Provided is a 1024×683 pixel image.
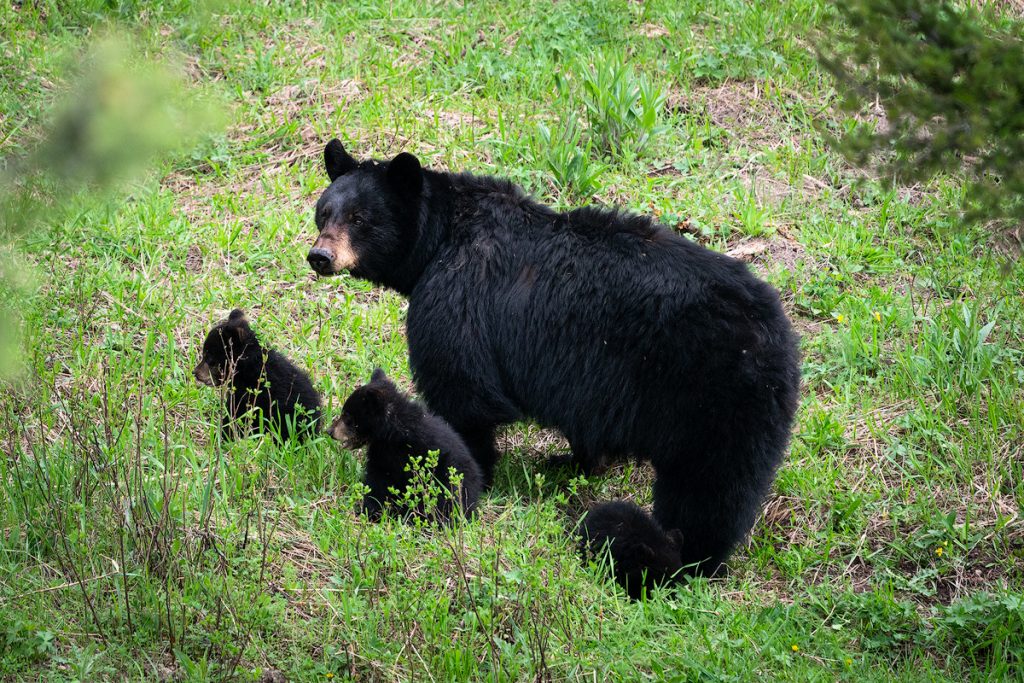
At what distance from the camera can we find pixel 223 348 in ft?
18.3

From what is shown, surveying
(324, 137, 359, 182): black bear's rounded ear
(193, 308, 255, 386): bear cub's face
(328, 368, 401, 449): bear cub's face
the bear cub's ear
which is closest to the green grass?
(193, 308, 255, 386): bear cub's face

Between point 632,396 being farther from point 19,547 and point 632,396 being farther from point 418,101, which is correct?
point 418,101

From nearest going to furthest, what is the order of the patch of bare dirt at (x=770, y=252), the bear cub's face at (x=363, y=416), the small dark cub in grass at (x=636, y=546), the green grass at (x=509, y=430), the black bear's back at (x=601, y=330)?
the green grass at (x=509, y=430) < the small dark cub in grass at (x=636, y=546) < the black bear's back at (x=601, y=330) < the bear cub's face at (x=363, y=416) < the patch of bare dirt at (x=770, y=252)

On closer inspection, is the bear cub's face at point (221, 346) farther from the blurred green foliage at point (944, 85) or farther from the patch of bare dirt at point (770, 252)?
the blurred green foliage at point (944, 85)

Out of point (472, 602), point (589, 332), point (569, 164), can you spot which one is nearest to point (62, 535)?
point (472, 602)

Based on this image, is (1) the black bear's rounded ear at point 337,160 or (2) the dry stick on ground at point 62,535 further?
(1) the black bear's rounded ear at point 337,160

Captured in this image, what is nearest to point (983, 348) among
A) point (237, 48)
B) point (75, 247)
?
point (75, 247)

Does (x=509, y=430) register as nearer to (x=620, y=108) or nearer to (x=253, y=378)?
(x=253, y=378)

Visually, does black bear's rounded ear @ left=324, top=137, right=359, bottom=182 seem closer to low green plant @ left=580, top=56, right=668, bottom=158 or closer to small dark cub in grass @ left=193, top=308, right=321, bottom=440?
small dark cub in grass @ left=193, top=308, right=321, bottom=440

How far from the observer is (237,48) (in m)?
9.05

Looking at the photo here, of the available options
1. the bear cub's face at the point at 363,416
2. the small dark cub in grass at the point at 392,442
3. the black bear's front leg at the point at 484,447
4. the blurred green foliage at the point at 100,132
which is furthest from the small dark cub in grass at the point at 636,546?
the blurred green foliage at the point at 100,132

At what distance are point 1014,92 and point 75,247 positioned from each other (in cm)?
632

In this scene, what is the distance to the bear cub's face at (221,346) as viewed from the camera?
18.1 ft

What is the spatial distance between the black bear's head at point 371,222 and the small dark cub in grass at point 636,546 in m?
1.89
